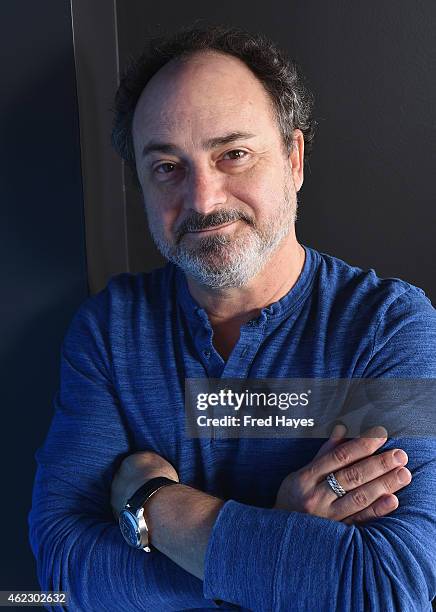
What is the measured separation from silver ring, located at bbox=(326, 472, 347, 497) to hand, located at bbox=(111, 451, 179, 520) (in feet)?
1.00

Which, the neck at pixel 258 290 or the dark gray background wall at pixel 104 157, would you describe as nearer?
the neck at pixel 258 290

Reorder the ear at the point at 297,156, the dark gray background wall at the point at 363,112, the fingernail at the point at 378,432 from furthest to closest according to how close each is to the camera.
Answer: the dark gray background wall at the point at 363,112
the ear at the point at 297,156
the fingernail at the point at 378,432

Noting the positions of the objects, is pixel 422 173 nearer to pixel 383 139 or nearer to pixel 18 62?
pixel 383 139

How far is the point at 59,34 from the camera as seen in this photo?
1291mm

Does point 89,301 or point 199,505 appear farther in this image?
point 89,301

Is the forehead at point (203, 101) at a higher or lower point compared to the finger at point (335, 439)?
higher

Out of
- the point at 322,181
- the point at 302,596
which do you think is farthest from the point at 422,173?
the point at 302,596

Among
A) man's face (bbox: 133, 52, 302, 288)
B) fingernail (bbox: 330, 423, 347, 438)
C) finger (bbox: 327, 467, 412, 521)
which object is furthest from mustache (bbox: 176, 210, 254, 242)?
finger (bbox: 327, 467, 412, 521)

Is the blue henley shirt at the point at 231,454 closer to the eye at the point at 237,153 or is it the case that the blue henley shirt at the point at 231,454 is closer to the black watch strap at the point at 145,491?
the black watch strap at the point at 145,491

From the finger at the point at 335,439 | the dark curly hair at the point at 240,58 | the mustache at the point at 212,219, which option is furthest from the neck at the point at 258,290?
the finger at the point at 335,439

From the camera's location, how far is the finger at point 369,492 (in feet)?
3.07

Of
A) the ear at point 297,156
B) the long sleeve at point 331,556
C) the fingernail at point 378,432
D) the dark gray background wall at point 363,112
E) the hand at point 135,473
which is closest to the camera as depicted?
the long sleeve at point 331,556

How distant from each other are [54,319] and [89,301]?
0.58 ft

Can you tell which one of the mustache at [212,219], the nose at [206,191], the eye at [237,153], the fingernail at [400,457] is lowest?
the fingernail at [400,457]
